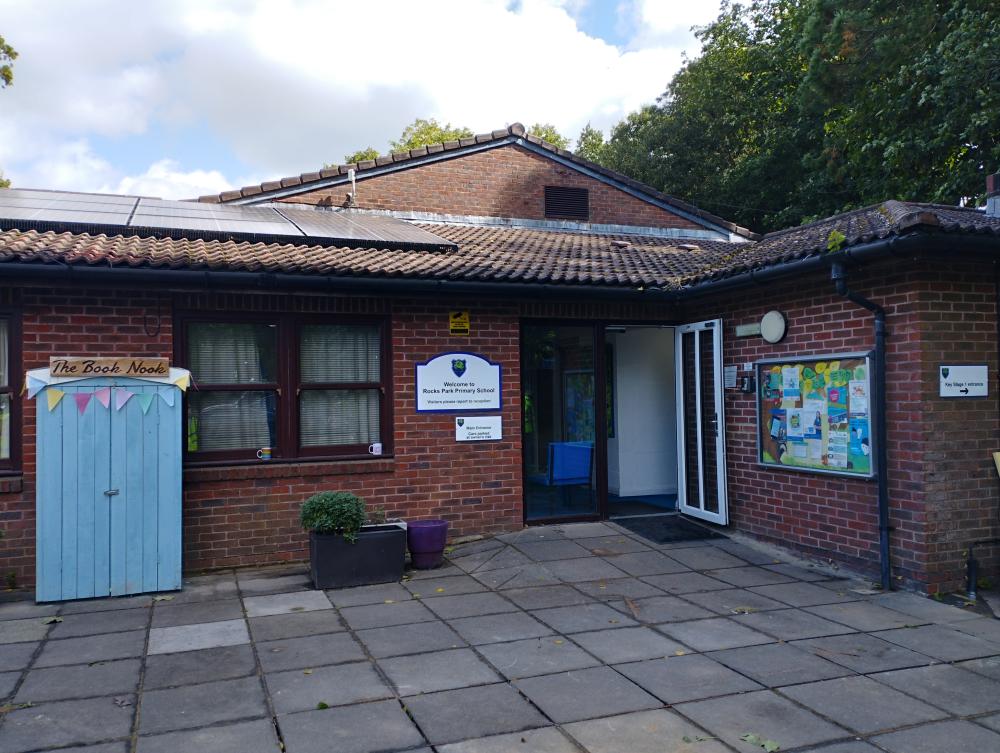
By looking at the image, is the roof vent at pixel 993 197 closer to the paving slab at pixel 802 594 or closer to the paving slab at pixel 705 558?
the paving slab at pixel 802 594

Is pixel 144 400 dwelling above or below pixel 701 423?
above

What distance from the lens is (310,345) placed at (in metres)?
7.77

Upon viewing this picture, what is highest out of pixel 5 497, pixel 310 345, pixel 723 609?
pixel 310 345

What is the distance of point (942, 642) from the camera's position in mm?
5117

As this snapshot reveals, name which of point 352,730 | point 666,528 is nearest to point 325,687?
point 352,730

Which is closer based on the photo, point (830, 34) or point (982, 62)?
point (982, 62)

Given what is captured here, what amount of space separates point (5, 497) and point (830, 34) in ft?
44.7

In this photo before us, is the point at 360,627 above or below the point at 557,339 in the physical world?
below

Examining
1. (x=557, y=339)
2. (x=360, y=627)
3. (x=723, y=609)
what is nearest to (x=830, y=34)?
(x=557, y=339)

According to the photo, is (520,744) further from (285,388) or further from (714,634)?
(285,388)

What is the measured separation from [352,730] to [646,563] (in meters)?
4.03

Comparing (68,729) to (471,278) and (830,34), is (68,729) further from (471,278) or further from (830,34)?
(830,34)

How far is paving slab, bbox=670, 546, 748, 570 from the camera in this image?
23.7 ft

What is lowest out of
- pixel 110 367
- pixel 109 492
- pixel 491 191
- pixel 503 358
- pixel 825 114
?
pixel 109 492
